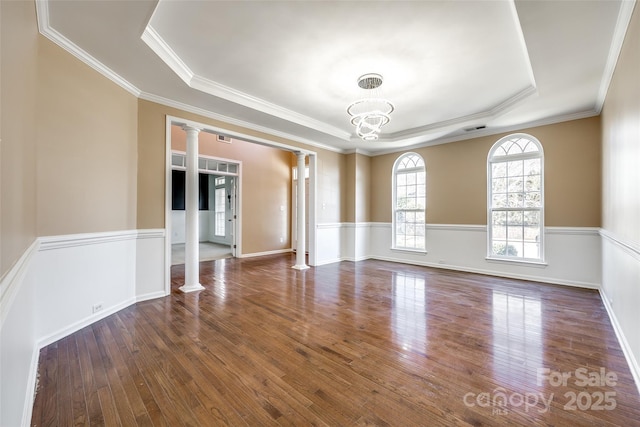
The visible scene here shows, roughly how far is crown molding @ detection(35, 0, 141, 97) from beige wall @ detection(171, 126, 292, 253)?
3047mm

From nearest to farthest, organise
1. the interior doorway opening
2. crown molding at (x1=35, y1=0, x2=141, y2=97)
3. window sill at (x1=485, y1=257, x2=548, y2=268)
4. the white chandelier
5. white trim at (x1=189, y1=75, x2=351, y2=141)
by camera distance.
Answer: crown molding at (x1=35, y1=0, x2=141, y2=97) → the white chandelier → white trim at (x1=189, y1=75, x2=351, y2=141) → window sill at (x1=485, y1=257, x2=548, y2=268) → the interior doorway opening

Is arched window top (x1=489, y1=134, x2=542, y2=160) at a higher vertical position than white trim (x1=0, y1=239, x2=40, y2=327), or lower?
higher

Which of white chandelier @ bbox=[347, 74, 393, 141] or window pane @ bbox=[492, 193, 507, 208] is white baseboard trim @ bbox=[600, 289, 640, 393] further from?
white chandelier @ bbox=[347, 74, 393, 141]

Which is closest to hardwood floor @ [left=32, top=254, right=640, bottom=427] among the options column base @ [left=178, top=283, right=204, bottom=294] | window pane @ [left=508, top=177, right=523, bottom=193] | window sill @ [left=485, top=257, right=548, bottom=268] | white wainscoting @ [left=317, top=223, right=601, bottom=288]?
column base @ [left=178, top=283, right=204, bottom=294]

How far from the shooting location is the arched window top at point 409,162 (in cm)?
609

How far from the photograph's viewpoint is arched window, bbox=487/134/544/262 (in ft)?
15.1

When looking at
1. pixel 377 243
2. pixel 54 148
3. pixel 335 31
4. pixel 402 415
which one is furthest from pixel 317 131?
pixel 402 415

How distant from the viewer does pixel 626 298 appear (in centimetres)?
229

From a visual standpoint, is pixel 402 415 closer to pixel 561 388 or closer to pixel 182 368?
pixel 561 388

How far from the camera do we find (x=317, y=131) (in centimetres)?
511

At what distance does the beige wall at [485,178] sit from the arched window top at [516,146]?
92 millimetres

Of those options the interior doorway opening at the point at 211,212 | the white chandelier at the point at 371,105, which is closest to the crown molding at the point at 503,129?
the white chandelier at the point at 371,105

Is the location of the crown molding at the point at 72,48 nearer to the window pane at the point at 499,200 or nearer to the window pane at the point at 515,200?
the window pane at the point at 499,200

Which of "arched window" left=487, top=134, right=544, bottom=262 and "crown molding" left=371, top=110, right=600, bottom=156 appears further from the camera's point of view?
"arched window" left=487, top=134, right=544, bottom=262
